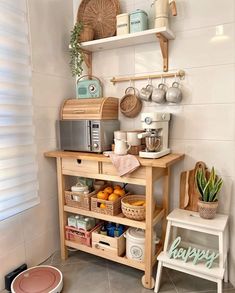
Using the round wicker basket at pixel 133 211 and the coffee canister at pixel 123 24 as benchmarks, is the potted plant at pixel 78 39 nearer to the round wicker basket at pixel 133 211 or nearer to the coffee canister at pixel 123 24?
the coffee canister at pixel 123 24

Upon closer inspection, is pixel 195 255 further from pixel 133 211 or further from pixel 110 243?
pixel 110 243

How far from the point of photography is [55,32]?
6.03ft

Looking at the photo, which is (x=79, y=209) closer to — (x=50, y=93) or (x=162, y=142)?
(x=162, y=142)

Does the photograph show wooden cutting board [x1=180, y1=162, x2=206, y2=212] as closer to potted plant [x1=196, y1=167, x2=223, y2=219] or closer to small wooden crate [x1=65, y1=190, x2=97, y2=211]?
potted plant [x1=196, y1=167, x2=223, y2=219]

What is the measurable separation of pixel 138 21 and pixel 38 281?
1.81m

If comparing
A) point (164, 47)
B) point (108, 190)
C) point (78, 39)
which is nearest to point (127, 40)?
point (164, 47)

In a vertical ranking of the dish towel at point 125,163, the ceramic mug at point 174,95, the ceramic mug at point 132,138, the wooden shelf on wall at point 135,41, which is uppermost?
the wooden shelf on wall at point 135,41

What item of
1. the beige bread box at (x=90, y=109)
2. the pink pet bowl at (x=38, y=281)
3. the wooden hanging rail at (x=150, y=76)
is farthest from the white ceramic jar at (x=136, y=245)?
the wooden hanging rail at (x=150, y=76)

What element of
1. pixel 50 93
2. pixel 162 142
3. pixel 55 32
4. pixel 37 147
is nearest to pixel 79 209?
pixel 37 147

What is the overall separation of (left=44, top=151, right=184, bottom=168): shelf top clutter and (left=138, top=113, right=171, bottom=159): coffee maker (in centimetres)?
4

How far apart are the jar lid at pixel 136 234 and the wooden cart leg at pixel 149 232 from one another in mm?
84

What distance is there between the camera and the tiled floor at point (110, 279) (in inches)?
60.5

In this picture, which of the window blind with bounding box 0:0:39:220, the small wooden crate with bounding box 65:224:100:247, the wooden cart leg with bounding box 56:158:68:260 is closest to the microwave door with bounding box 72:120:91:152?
the wooden cart leg with bounding box 56:158:68:260

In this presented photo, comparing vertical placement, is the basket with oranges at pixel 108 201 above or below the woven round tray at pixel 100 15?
below
